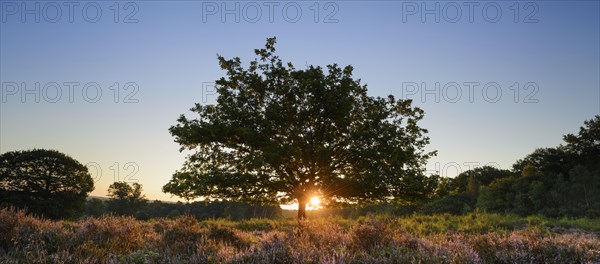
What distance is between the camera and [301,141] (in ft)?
61.9

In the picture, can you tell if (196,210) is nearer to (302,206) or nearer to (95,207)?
(95,207)

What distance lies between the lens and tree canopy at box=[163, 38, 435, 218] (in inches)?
709

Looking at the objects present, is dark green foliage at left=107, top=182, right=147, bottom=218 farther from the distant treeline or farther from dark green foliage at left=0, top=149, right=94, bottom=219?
dark green foliage at left=0, top=149, right=94, bottom=219

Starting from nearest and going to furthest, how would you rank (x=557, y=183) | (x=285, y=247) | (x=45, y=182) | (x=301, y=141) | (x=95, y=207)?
1. (x=285, y=247)
2. (x=301, y=141)
3. (x=45, y=182)
4. (x=557, y=183)
5. (x=95, y=207)

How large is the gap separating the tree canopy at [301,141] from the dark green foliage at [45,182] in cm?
3068

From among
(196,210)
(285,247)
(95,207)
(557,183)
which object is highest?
(285,247)

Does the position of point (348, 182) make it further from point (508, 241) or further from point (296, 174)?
point (508, 241)

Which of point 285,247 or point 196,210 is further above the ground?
point 285,247

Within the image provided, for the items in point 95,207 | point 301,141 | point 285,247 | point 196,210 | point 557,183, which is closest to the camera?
point 285,247

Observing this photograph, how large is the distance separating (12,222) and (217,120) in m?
9.98

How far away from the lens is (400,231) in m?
9.55

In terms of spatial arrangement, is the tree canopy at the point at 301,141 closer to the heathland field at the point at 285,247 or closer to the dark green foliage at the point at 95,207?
the heathland field at the point at 285,247

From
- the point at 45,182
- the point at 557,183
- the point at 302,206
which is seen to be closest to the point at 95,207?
the point at 45,182

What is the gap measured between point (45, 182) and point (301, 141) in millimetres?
36819
